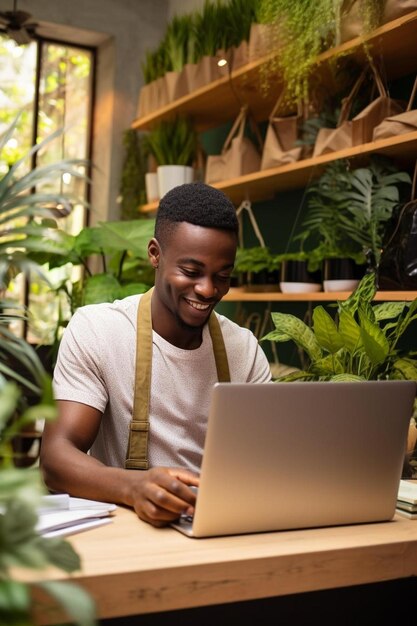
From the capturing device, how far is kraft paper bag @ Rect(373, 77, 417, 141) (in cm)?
255

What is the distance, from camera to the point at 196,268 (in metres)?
1.82

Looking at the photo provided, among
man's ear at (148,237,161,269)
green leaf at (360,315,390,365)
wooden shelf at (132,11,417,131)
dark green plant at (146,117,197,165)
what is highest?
wooden shelf at (132,11,417,131)

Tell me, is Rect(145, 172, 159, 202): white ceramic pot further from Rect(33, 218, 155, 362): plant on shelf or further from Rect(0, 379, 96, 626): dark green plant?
Rect(0, 379, 96, 626): dark green plant

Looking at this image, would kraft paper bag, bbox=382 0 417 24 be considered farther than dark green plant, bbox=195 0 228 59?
No

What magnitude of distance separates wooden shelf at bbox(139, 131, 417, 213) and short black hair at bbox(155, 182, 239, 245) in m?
0.91

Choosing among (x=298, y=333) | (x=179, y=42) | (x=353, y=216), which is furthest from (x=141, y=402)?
(x=179, y=42)

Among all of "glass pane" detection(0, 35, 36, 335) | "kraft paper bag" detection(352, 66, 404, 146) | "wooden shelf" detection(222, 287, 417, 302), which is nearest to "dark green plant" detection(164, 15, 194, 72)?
"glass pane" detection(0, 35, 36, 335)

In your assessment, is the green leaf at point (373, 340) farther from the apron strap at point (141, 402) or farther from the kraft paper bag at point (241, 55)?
the kraft paper bag at point (241, 55)

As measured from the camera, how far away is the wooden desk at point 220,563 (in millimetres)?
1100

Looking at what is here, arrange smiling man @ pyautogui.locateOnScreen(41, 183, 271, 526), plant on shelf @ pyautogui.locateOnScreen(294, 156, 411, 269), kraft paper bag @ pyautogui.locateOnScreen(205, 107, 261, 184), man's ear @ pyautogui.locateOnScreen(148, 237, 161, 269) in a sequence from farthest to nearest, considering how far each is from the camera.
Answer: kraft paper bag @ pyautogui.locateOnScreen(205, 107, 261, 184) → plant on shelf @ pyautogui.locateOnScreen(294, 156, 411, 269) → man's ear @ pyautogui.locateOnScreen(148, 237, 161, 269) → smiling man @ pyautogui.locateOnScreen(41, 183, 271, 526)

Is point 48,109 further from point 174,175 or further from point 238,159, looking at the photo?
point 238,159

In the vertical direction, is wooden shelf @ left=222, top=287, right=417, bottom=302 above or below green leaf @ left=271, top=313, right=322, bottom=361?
above

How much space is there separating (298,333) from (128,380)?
0.51 metres

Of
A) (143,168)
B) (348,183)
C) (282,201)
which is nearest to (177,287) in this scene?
(348,183)
